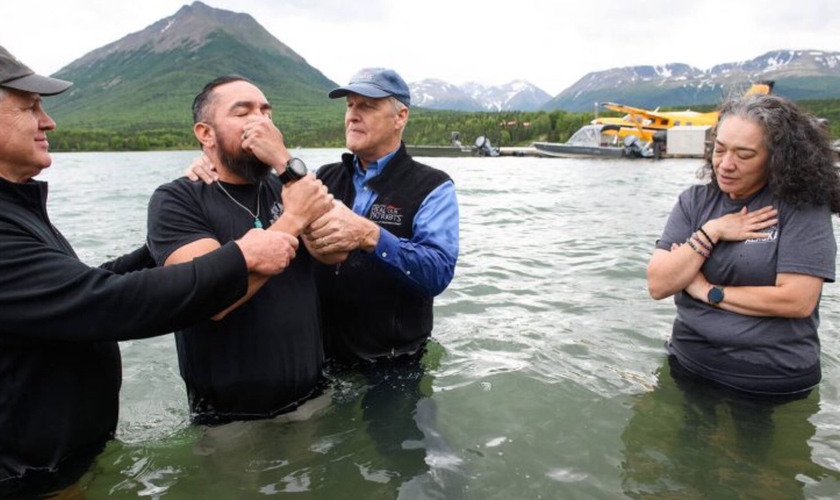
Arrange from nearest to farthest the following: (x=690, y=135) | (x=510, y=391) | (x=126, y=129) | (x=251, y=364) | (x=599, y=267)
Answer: (x=251, y=364), (x=510, y=391), (x=599, y=267), (x=690, y=135), (x=126, y=129)

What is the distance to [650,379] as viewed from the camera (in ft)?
17.3

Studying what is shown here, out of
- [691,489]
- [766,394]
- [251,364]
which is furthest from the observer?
[766,394]

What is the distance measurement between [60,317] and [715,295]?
151 inches

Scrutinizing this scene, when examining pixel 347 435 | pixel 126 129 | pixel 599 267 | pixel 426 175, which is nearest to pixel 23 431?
pixel 347 435

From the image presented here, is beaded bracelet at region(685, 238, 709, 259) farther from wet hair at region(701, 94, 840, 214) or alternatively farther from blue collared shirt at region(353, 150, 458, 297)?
blue collared shirt at region(353, 150, 458, 297)

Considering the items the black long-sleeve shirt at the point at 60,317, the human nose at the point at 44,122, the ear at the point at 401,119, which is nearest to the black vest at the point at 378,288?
the ear at the point at 401,119

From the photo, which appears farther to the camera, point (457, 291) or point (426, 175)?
point (457, 291)

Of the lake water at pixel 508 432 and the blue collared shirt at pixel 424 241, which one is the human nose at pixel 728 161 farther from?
the blue collared shirt at pixel 424 241

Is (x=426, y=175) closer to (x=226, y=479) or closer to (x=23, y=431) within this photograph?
(x=226, y=479)

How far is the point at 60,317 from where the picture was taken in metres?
2.53

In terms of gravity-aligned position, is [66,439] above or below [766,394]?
above

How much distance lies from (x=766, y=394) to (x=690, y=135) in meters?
53.4

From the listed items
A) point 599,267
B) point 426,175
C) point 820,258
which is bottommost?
point 599,267

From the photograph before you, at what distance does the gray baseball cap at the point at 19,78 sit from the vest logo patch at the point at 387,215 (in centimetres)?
206
